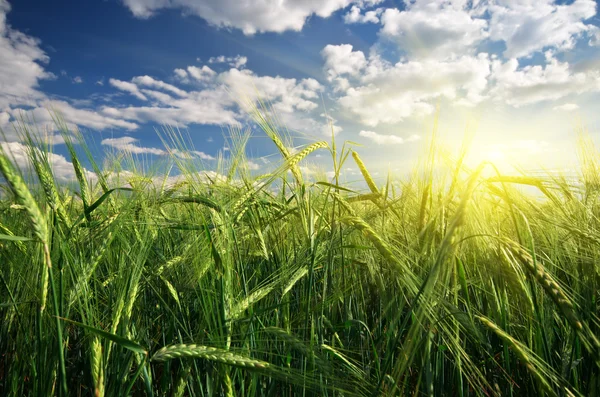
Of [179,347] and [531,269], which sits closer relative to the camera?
[531,269]

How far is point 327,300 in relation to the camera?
1.58 m

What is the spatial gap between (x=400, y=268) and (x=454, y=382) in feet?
2.57

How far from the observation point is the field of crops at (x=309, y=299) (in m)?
1.06

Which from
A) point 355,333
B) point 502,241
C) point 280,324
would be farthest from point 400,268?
point 355,333

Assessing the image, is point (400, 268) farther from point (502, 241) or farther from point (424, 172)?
point (424, 172)

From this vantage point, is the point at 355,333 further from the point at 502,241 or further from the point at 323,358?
the point at 502,241

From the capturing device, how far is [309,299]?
1.33m

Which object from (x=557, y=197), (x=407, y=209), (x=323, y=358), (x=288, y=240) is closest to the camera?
(x=323, y=358)

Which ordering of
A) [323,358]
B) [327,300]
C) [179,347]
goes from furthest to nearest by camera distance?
[327,300], [323,358], [179,347]

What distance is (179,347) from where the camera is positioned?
103cm

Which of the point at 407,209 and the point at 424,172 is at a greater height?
the point at 424,172

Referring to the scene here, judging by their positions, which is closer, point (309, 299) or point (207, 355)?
point (207, 355)

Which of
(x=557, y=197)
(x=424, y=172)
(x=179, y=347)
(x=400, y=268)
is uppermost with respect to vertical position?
(x=424, y=172)

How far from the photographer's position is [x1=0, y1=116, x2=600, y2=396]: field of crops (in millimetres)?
1064
